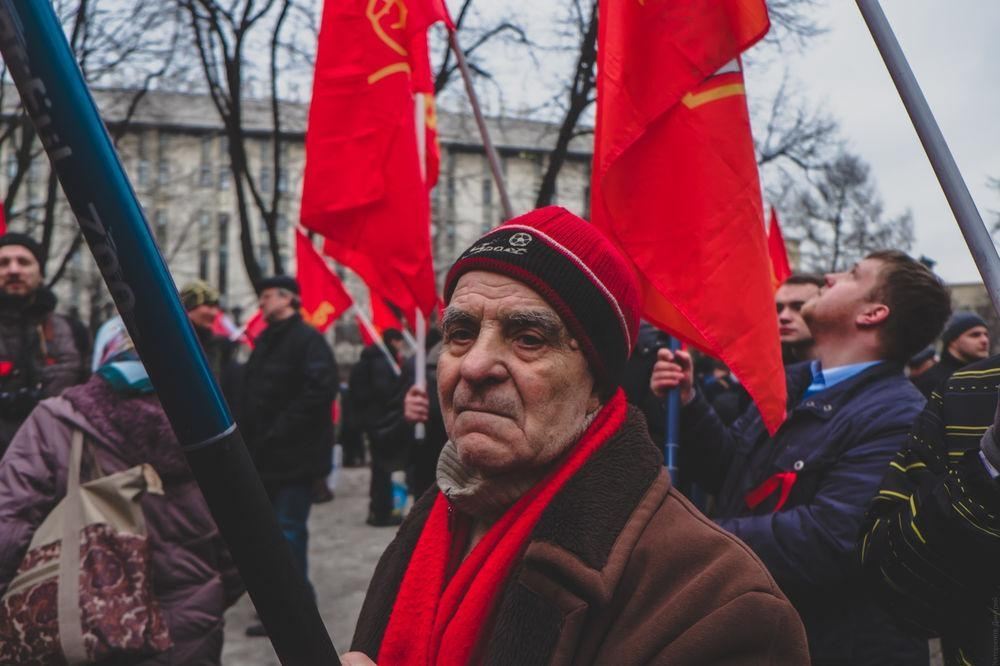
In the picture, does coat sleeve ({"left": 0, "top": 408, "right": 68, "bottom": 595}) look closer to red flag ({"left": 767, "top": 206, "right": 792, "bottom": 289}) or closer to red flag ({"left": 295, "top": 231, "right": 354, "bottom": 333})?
red flag ({"left": 295, "top": 231, "right": 354, "bottom": 333})

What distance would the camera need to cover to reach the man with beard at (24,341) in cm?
419

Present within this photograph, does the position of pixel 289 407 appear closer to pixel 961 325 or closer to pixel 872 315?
pixel 872 315

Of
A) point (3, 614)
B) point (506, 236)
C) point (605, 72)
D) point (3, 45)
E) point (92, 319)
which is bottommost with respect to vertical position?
point (92, 319)

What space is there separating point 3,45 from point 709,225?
223 centimetres

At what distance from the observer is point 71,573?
2.73 m

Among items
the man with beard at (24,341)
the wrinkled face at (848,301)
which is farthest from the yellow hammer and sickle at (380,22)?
the wrinkled face at (848,301)

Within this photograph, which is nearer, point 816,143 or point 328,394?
point 328,394

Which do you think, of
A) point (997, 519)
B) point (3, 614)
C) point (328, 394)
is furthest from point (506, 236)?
point (328, 394)

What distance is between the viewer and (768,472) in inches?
109

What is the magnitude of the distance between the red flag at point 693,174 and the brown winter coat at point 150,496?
187 cm

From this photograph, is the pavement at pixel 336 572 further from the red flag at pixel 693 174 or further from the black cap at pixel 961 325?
the black cap at pixel 961 325

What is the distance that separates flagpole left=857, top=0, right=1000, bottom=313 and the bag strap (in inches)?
107

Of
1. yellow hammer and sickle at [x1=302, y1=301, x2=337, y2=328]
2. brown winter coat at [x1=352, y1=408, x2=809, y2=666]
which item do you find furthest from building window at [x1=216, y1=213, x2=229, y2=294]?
brown winter coat at [x1=352, y1=408, x2=809, y2=666]

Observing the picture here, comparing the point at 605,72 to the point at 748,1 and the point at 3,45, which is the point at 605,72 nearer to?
the point at 748,1
